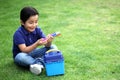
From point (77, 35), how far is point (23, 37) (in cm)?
155

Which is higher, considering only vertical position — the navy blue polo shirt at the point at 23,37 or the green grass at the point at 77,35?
the navy blue polo shirt at the point at 23,37

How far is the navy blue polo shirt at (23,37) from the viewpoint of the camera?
10.5 feet

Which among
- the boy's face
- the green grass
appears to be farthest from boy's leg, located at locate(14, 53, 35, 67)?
the boy's face

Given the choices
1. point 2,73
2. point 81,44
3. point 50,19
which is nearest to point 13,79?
point 2,73

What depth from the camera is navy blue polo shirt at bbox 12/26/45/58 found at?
3.19 metres

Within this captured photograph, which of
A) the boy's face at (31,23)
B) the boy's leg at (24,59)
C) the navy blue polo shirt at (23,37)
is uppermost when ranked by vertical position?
the boy's face at (31,23)

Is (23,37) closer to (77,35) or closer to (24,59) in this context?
(24,59)

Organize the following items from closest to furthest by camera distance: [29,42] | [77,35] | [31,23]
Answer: [31,23] < [29,42] < [77,35]

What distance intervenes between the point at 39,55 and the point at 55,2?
4413mm

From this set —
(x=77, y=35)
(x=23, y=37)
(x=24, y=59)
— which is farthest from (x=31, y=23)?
(x=77, y=35)

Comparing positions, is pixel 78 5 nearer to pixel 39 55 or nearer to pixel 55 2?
pixel 55 2

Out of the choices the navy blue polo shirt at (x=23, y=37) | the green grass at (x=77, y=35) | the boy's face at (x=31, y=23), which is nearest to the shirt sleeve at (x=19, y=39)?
the navy blue polo shirt at (x=23, y=37)

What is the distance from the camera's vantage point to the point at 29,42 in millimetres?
3316

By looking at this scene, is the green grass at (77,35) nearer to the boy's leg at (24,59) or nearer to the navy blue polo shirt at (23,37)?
the boy's leg at (24,59)
